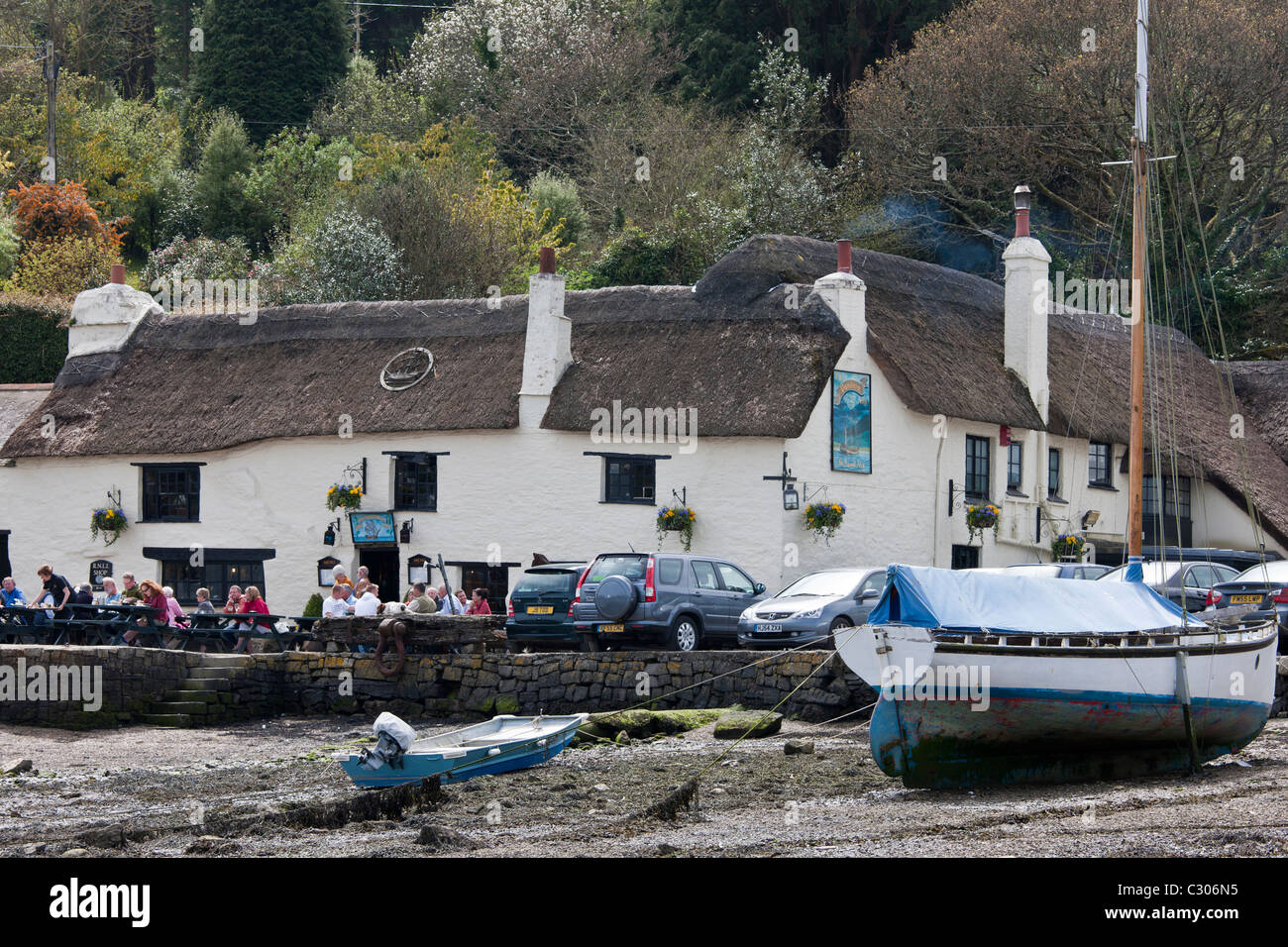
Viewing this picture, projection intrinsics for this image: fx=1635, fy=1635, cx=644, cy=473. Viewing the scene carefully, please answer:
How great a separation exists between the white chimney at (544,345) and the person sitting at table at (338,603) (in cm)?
467

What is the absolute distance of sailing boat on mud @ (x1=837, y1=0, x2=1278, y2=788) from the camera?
15.9 m

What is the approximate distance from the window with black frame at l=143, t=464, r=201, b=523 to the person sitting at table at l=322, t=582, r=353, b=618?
5970 millimetres

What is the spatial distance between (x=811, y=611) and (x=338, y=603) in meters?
8.34

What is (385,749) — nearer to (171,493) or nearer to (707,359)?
(707,359)

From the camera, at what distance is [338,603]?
26.5 metres

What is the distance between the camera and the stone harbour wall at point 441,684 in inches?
874

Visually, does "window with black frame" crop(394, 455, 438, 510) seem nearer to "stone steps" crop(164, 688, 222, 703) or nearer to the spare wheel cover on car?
"stone steps" crop(164, 688, 222, 703)

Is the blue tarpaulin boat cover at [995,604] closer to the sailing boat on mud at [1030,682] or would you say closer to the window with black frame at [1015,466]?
the sailing boat on mud at [1030,682]

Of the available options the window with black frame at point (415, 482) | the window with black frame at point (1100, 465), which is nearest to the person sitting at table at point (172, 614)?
the window with black frame at point (415, 482)

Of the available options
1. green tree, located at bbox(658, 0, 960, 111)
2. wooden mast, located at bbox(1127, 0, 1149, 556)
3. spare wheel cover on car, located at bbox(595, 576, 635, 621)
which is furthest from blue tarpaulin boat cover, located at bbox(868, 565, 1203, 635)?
green tree, located at bbox(658, 0, 960, 111)

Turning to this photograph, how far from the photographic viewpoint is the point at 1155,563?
25.0 metres
